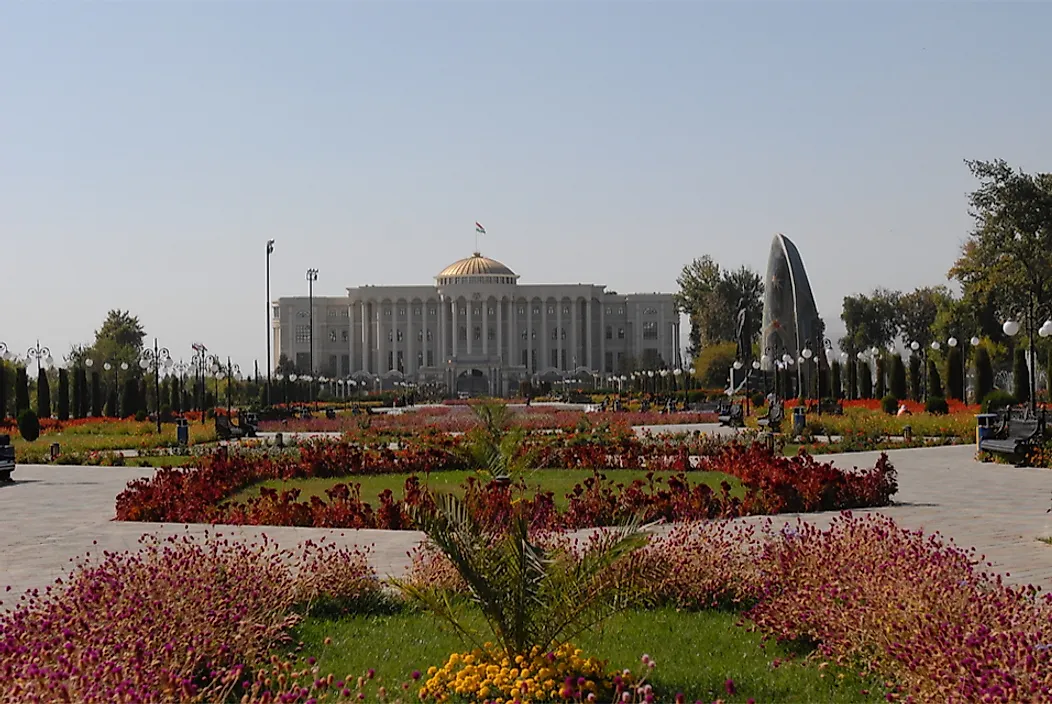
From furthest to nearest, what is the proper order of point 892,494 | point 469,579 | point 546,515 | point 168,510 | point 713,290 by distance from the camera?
point 713,290
point 892,494
point 168,510
point 546,515
point 469,579

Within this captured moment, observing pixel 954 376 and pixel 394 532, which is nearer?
pixel 394 532

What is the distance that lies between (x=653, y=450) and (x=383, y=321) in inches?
3350

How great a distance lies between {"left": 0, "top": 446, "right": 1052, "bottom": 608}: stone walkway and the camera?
8844mm

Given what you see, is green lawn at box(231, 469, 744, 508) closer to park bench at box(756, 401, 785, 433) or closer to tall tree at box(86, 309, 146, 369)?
park bench at box(756, 401, 785, 433)

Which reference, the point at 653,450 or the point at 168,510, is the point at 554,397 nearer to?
the point at 653,450

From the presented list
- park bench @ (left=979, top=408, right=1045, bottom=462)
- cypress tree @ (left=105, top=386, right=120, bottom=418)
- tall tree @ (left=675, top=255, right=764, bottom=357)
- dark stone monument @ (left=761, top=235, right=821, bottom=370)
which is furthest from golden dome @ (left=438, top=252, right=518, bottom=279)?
park bench @ (left=979, top=408, right=1045, bottom=462)

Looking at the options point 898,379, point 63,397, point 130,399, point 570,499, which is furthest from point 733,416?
point 63,397

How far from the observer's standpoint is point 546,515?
31.9ft

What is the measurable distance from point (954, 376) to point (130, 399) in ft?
81.7

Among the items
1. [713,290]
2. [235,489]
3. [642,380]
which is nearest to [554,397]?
[642,380]

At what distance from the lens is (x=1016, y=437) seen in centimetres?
1706

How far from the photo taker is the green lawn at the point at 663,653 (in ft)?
17.7

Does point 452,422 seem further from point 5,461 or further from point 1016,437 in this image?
point 1016,437

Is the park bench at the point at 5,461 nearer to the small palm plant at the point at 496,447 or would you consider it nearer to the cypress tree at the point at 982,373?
the small palm plant at the point at 496,447
